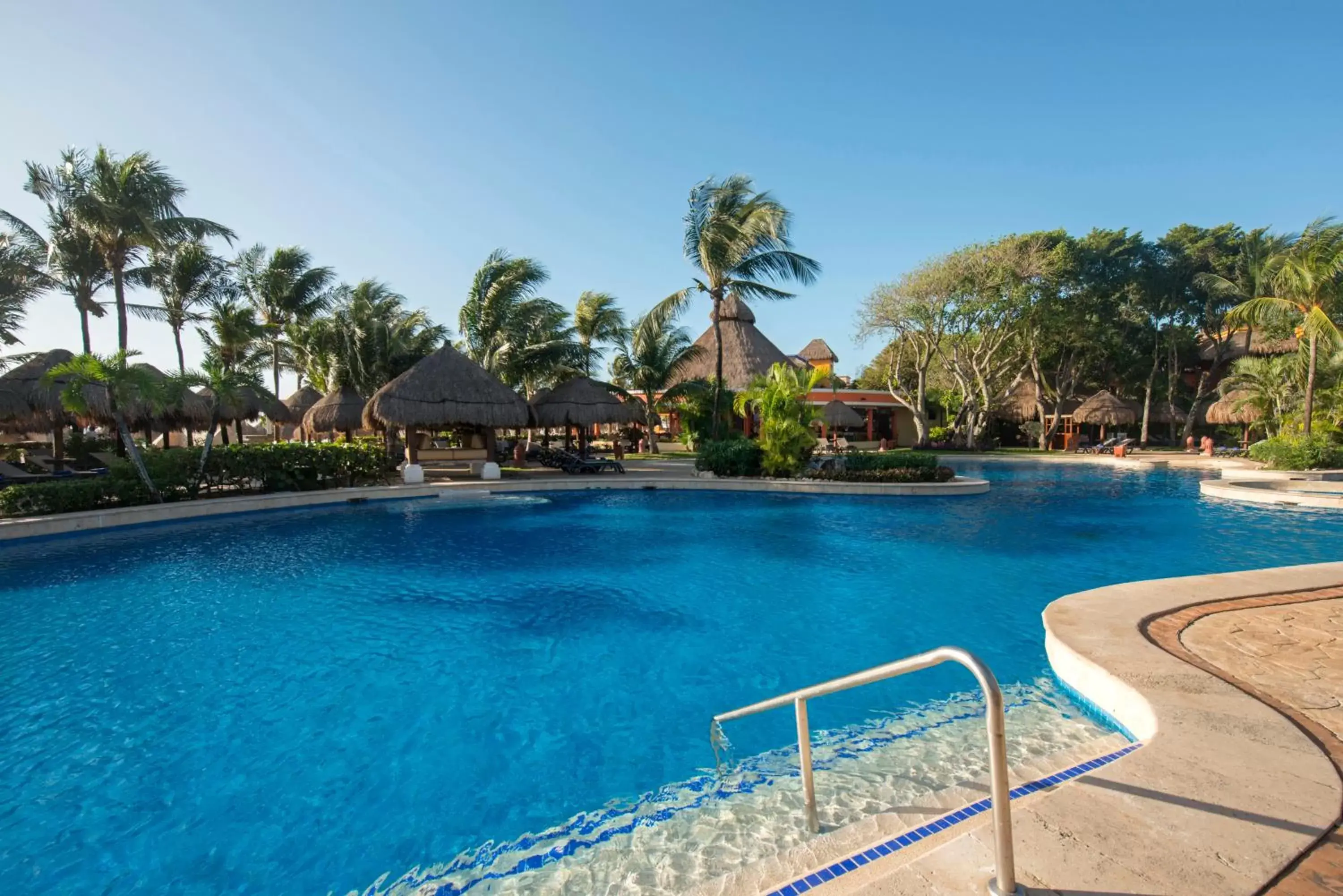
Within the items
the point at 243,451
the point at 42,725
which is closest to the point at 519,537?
the point at 42,725

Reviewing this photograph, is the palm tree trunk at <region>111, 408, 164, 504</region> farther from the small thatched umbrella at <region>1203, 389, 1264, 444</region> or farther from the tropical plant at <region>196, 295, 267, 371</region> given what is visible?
the small thatched umbrella at <region>1203, 389, 1264, 444</region>

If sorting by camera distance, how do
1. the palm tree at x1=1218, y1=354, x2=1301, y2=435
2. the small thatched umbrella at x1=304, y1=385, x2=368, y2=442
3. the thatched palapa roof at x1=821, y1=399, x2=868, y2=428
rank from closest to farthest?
1. the small thatched umbrella at x1=304, y1=385, x2=368, y2=442
2. the palm tree at x1=1218, y1=354, x2=1301, y2=435
3. the thatched palapa roof at x1=821, y1=399, x2=868, y2=428

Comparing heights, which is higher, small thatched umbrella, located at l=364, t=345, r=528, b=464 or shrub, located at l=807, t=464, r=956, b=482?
small thatched umbrella, located at l=364, t=345, r=528, b=464

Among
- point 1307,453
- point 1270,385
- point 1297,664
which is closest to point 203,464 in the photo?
point 1297,664

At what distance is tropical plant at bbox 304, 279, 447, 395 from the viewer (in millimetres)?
21531

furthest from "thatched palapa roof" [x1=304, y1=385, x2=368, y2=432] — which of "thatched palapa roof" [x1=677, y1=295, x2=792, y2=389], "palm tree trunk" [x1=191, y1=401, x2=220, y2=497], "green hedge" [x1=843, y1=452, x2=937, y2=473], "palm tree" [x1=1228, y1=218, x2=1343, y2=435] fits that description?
"palm tree" [x1=1228, y1=218, x2=1343, y2=435]

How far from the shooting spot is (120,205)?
1636cm

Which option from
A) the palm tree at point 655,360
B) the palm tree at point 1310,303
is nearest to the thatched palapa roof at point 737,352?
the palm tree at point 655,360

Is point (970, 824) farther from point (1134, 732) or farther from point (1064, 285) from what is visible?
point (1064, 285)

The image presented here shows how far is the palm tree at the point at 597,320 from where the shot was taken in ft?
84.0

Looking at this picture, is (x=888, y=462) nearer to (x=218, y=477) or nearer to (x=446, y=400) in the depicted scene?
(x=446, y=400)

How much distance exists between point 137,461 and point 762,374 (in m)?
23.3

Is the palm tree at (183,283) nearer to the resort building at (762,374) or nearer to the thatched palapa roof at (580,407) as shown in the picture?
the thatched palapa roof at (580,407)

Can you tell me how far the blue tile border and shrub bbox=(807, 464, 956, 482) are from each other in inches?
488
